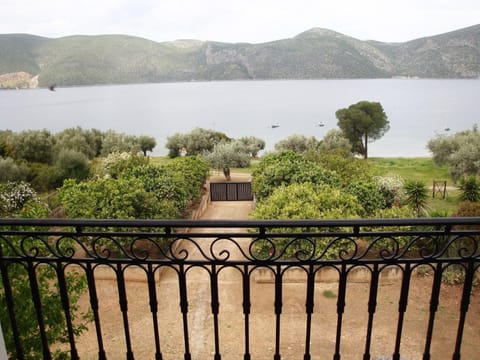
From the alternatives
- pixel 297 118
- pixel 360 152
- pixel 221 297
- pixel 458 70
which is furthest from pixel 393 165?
pixel 458 70

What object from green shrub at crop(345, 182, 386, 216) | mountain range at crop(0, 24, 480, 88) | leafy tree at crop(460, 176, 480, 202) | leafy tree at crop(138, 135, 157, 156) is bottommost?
leafy tree at crop(138, 135, 157, 156)

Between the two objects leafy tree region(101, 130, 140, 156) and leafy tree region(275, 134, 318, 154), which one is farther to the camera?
leafy tree region(275, 134, 318, 154)

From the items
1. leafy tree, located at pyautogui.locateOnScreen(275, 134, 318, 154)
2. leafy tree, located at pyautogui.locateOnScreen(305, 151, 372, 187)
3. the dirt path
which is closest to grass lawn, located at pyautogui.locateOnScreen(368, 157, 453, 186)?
leafy tree, located at pyautogui.locateOnScreen(305, 151, 372, 187)

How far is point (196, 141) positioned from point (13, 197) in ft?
76.0

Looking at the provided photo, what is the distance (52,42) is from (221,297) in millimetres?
143951

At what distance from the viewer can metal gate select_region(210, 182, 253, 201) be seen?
18.9 m

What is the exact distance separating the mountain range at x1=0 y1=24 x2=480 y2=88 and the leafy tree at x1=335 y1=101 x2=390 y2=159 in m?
99.4

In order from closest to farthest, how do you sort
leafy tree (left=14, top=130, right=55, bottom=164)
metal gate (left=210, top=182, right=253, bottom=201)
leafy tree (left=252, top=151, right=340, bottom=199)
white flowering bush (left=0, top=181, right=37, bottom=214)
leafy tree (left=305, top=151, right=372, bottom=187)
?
leafy tree (left=252, top=151, right=340, bottom=199), white flowering bush (left=0, top=181, right=37, bottom=214), leafy tree (left=305, top=151, right=372, bottom=187), metal gate (left=210, top=182, right=253, bottom=201), leafy tree (left=14, top=130, right=55, bottom=164)

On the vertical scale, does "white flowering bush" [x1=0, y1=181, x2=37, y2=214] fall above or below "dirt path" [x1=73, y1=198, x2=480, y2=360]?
above

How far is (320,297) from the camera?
8719mm

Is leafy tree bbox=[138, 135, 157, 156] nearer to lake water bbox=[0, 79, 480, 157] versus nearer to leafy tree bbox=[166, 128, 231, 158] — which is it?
leafy tree bbox=[166, 128, 231, 158]

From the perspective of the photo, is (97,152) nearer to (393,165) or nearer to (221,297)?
(393,165)

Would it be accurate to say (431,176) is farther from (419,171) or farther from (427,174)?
(419,171)

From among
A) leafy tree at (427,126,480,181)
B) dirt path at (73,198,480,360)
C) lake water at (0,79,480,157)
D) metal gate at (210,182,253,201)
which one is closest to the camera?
dirt path at (73,198,480,360)
